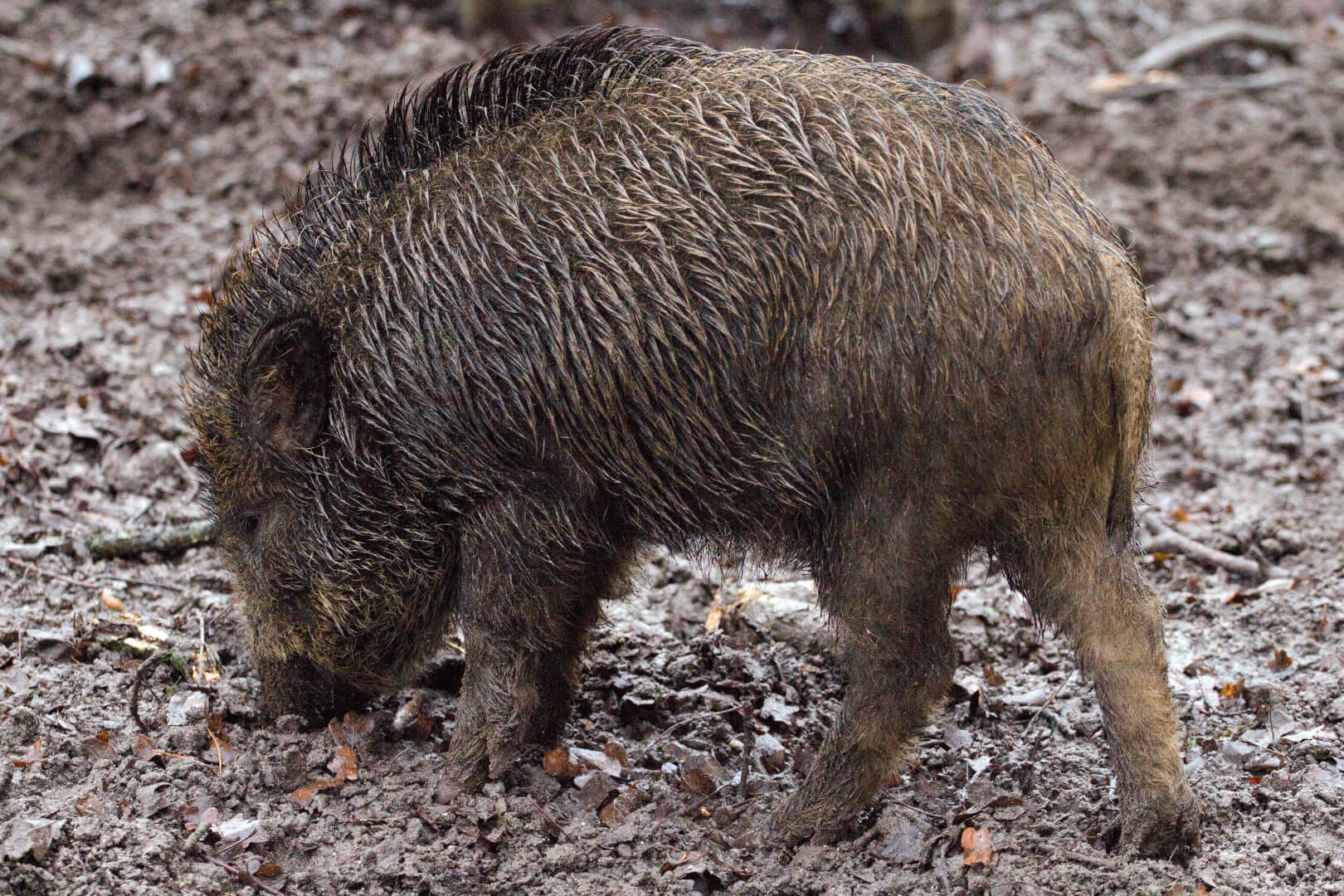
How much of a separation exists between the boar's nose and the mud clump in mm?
292

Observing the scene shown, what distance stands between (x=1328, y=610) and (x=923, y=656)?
6.93 feet

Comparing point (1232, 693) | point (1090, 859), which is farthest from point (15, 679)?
point (1232, 693)

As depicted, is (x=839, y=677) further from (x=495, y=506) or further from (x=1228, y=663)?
(x=495, y=506)

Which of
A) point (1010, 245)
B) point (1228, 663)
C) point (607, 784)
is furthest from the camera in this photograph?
point (1228, 663)

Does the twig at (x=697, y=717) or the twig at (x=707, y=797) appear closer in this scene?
the twig at (x=707, y=797)

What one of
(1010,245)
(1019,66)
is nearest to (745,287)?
(1010,245)

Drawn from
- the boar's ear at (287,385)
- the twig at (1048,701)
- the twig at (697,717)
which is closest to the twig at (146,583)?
the boar's ear at (287,385)

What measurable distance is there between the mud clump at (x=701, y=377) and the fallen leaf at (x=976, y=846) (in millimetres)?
298

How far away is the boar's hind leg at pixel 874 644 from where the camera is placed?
3826 mm

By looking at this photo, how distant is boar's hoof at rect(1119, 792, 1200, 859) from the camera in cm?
398

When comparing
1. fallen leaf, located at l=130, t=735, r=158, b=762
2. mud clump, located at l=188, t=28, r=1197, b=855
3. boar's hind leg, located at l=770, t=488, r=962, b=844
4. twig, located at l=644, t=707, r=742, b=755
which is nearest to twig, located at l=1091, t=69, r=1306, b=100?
mud clump, located at l=188, t=28, r=1197, b=855

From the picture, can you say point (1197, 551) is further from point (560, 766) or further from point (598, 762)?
point (560, 766)

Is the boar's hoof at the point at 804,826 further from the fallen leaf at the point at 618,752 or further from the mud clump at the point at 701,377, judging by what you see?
the fallen leaf at the point at 618,752

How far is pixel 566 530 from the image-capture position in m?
4.05
